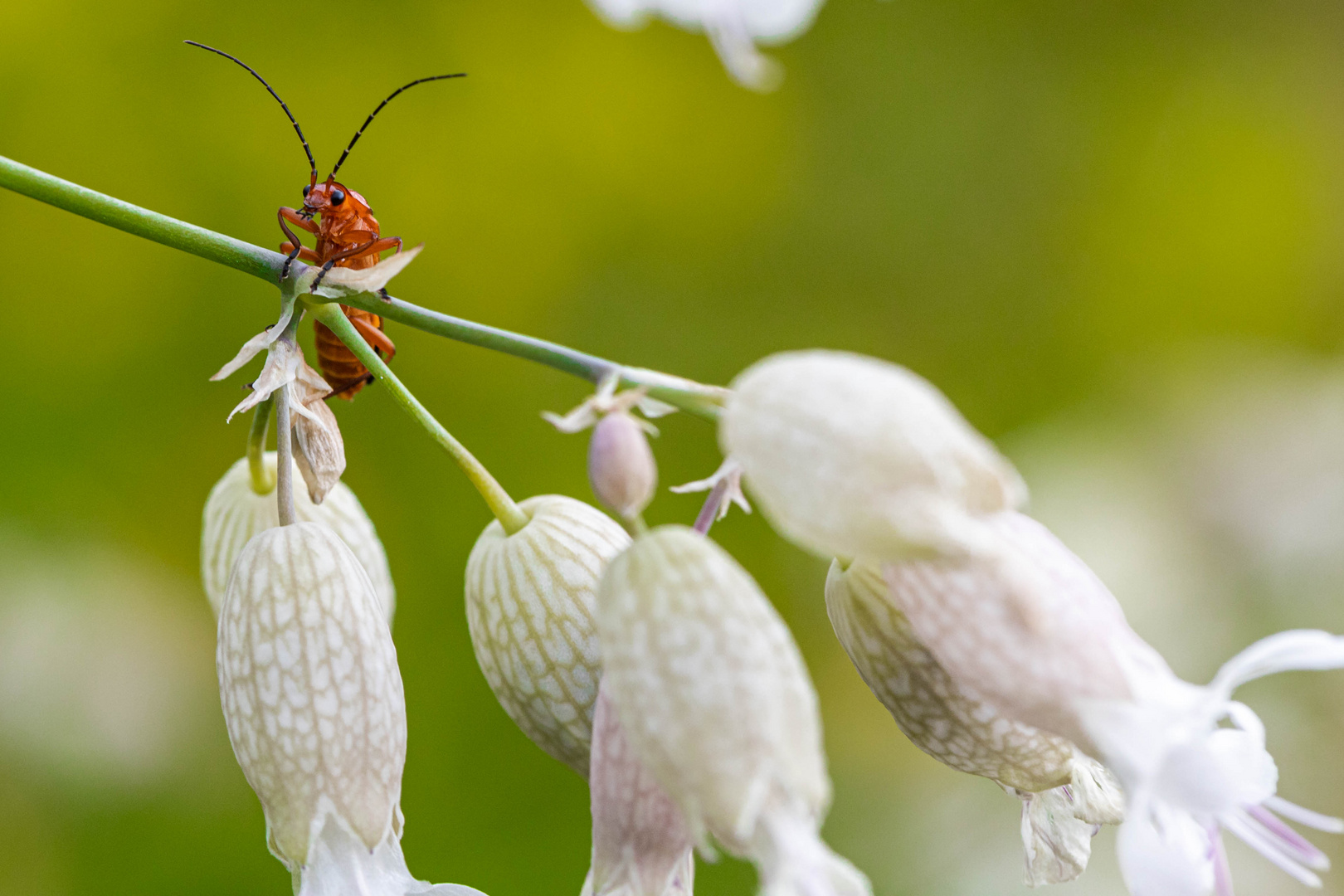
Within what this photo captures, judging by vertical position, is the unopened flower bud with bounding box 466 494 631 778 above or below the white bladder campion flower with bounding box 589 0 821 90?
below

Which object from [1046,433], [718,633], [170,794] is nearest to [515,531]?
[718,633]

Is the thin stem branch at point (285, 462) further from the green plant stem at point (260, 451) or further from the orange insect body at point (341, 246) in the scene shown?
the orange insect body at point (341, 246)

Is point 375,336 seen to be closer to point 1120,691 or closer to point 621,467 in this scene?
point 621,467

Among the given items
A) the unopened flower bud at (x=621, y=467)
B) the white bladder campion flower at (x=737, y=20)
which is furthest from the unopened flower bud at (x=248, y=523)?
the white bladder campion flower at (x=737, y=20)

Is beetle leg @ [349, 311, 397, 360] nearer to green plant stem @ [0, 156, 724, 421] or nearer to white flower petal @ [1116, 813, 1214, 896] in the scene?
green plant stem @ [0, 156, 724, 421]

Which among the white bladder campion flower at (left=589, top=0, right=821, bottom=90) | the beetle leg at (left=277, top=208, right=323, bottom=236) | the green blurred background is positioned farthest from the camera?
the green blurred background

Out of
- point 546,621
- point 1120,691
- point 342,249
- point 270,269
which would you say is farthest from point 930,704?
point 342,249

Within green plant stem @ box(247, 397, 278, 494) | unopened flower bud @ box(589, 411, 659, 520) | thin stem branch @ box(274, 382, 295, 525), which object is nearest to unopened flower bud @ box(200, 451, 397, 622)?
green plant stem @ box(247, 397, 278, 494)

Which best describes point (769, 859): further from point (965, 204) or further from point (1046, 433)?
point (965, 204)
